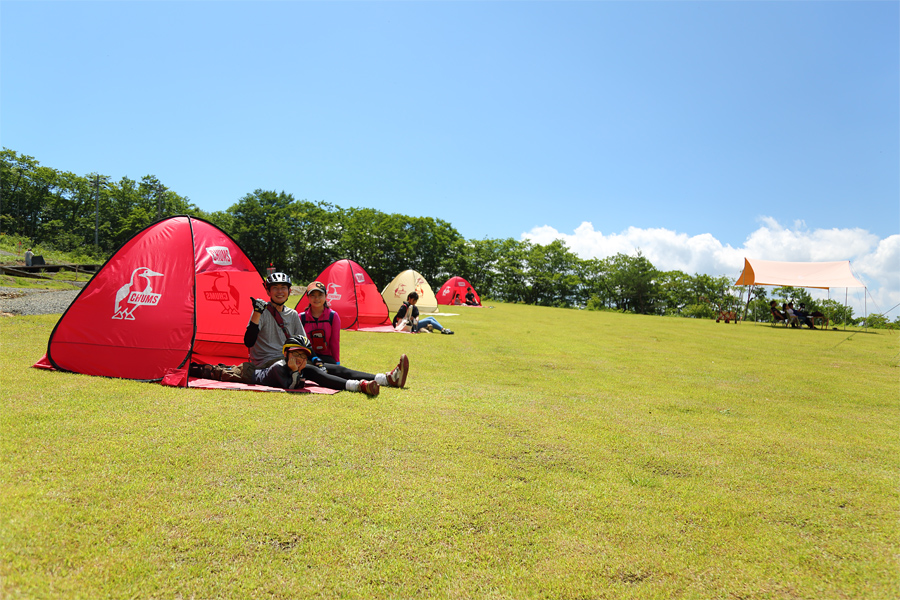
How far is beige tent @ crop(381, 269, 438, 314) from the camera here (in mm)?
20688

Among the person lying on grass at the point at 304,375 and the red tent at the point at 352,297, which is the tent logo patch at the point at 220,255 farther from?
the red tent at the point at 352,297

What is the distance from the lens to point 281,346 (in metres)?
6.27

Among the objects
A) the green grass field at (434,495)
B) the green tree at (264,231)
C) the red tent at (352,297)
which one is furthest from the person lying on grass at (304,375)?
the green tree at (264,231)

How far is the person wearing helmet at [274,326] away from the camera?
19.8ft

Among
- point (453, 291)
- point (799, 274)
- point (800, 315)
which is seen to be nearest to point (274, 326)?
point (453, 291)

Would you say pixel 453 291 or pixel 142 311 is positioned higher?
pixel 453 291

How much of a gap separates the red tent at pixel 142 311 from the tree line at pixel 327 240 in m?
44.5

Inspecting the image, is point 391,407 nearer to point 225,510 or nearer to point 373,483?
point 373,483

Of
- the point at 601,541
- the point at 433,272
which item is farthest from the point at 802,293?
the point at 601,541

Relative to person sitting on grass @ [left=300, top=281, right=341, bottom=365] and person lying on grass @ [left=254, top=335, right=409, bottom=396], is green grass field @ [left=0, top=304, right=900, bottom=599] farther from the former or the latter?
person sitting on grass @ [left=300, top=281, right=341, bottom=365]

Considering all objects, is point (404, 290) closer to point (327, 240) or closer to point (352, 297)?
point (352, 297)

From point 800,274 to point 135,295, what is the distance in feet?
103

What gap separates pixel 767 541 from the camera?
283 cm

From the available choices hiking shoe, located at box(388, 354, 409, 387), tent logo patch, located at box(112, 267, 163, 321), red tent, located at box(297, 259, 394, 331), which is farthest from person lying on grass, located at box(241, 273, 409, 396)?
red tent, located at box(297, 259, 394, 331)
